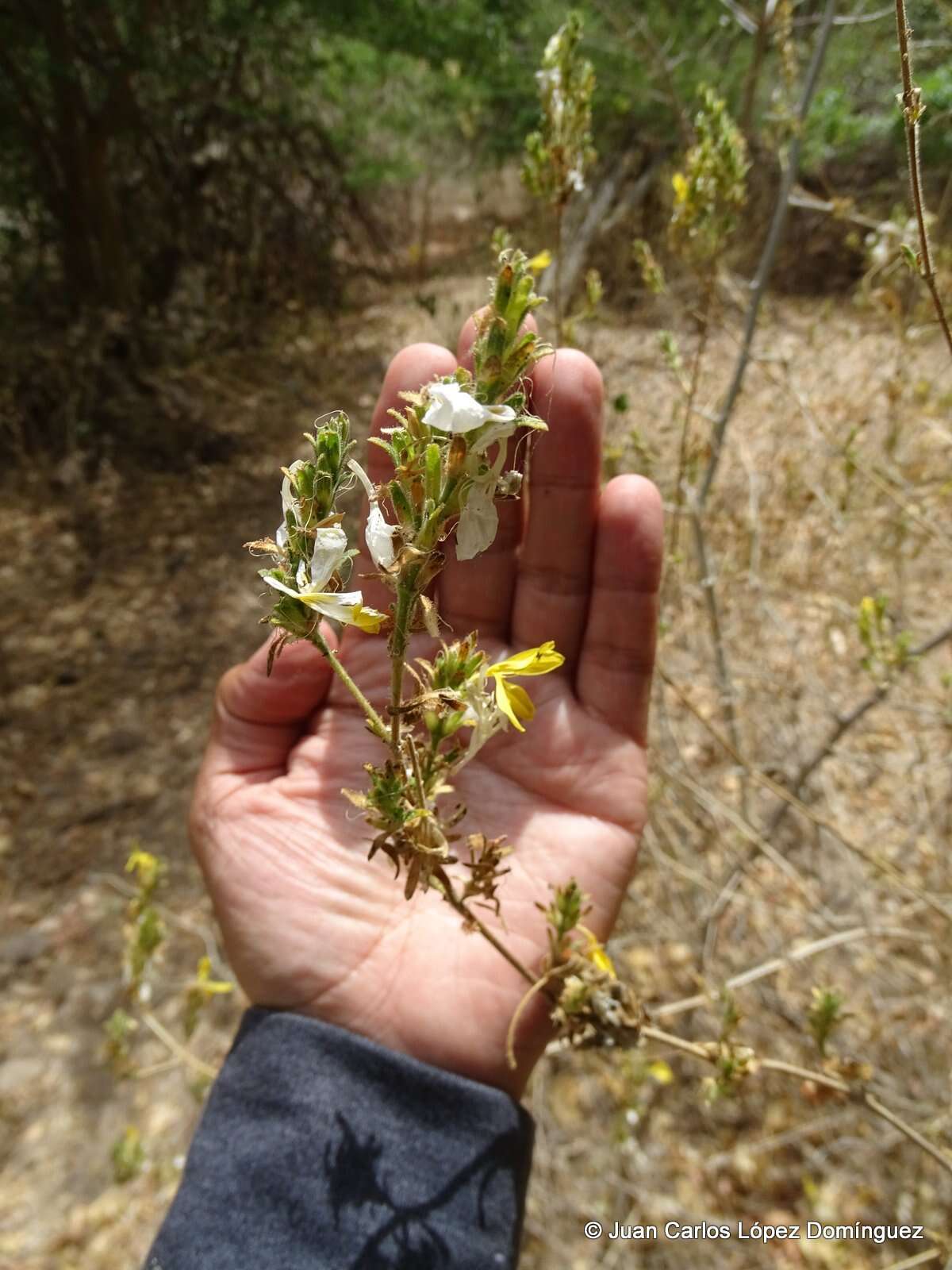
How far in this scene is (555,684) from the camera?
1.54 m

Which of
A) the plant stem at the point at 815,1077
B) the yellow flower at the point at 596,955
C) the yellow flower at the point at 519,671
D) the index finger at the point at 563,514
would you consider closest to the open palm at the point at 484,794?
the index finger at the point at 563,514

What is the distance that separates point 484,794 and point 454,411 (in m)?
0.93

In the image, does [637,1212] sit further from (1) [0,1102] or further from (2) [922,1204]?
(1) [0,1102]

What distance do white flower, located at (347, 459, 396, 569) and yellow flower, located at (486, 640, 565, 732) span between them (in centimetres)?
16

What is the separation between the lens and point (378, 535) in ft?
2.41

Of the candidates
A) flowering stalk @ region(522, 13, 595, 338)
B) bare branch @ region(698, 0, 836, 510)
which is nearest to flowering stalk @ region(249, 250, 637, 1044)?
flowering stalk @ region(522, 13, 595, 338)

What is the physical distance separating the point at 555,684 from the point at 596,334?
317cm

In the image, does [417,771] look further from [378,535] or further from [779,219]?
[779,219]

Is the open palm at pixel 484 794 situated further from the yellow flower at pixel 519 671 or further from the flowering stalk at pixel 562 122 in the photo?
the yellow flower at pixel 519 671

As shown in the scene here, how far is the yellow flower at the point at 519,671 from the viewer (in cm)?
82

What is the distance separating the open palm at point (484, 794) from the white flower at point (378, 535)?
62 centimetres

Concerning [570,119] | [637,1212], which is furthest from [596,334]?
[637,1212]

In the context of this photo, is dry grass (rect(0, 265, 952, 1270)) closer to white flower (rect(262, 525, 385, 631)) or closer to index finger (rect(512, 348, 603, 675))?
index finger (rect(512, 348, 603, 675))

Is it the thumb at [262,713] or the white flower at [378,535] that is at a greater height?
the white flower at [378,535]
